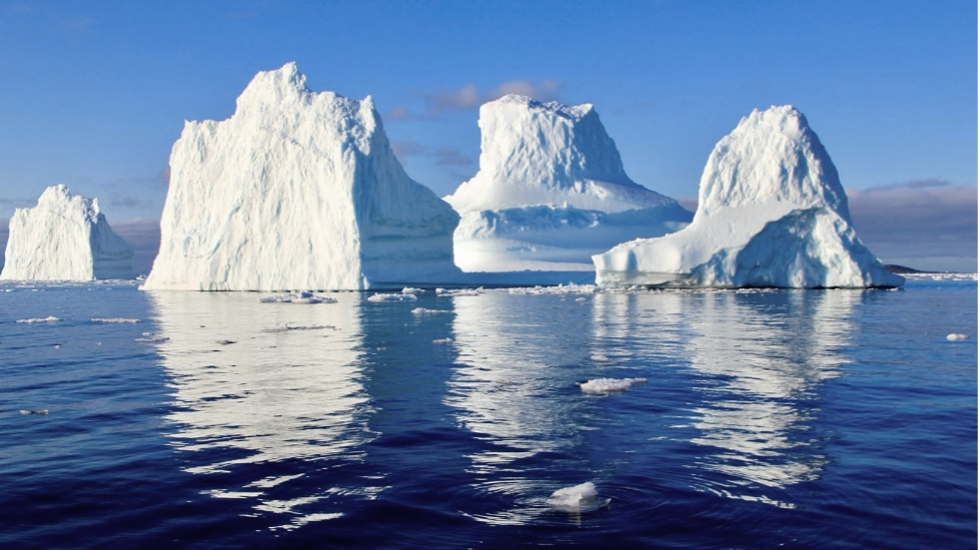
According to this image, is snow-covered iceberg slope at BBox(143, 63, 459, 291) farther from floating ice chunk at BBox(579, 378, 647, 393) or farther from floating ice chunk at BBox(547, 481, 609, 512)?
floating ice chunk at BBox(547, 481, 609, 512)

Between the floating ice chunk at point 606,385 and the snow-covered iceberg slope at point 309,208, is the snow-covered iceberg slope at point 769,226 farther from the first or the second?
the floating ice chunk at point 606,385

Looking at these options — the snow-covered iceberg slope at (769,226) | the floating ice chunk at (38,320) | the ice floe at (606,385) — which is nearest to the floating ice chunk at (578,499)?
the ice floe at (606,385)

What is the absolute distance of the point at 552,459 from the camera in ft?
22.4

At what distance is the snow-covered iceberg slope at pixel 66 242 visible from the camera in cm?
7062

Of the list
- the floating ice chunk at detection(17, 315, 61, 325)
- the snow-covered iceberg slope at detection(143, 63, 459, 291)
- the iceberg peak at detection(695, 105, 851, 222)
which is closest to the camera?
the floating ice chunk at detection(17, 315, 61, 325)

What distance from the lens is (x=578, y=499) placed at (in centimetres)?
552

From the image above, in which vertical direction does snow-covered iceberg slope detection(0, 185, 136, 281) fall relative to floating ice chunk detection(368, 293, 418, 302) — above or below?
above

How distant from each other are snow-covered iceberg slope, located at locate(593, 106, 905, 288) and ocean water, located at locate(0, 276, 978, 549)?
21.6 metres

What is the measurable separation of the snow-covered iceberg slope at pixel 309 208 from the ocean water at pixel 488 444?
24937 millimetres

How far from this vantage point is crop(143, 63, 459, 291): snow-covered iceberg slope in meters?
40.3

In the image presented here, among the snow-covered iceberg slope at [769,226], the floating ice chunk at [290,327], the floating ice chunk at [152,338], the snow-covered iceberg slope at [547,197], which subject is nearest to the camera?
the floating ice chunk at [152,338]

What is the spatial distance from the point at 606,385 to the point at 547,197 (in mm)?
59663

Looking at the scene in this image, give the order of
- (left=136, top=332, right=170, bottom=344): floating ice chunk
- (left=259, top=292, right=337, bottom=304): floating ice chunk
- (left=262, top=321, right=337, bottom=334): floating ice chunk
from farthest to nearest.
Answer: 1. (left=259, top=292, right=337, bottom=304): floating ice chunk
2. (left=262, top=321, right=337, bottom=334): floating ice chunk
3. (left=136, top=332, right=170, bottom=344): floating ice chunk

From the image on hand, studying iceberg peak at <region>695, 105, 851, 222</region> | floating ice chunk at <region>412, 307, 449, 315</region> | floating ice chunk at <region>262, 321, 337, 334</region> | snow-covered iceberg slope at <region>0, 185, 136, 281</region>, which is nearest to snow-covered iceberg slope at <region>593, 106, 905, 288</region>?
iceberg peak at <region>695, 105, 851, 222</region>
